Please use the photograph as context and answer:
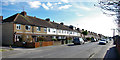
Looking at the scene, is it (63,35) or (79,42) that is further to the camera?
(63,35)

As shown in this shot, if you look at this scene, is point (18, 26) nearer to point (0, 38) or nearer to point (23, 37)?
point (23, 37)

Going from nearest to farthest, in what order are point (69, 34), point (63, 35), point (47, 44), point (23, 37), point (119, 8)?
point (119, 8), point (23, 37), point (47, 44), point (63, 35), point (69, 34)

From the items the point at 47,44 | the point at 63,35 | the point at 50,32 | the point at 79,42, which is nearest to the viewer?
the point at 47,44

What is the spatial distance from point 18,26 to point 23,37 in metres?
3.13

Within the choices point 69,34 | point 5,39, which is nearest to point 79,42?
point 5,39

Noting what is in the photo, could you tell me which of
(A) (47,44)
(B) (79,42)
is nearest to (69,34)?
(B) (79,42)

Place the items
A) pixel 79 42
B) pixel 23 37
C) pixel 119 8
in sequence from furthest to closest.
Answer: pixel 79 42 < pixel 23 37 < pixel 119 8

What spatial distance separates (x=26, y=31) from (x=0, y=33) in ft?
18.9

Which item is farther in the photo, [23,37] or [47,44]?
[47,44]

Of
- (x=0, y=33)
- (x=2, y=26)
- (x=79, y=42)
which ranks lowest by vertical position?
(x=79, y=42)

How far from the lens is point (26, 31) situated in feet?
88.1

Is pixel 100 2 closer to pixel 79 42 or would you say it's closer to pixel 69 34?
pixel 79 42

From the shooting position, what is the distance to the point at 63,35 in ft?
150

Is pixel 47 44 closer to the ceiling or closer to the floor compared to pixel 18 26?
closer to the floor
